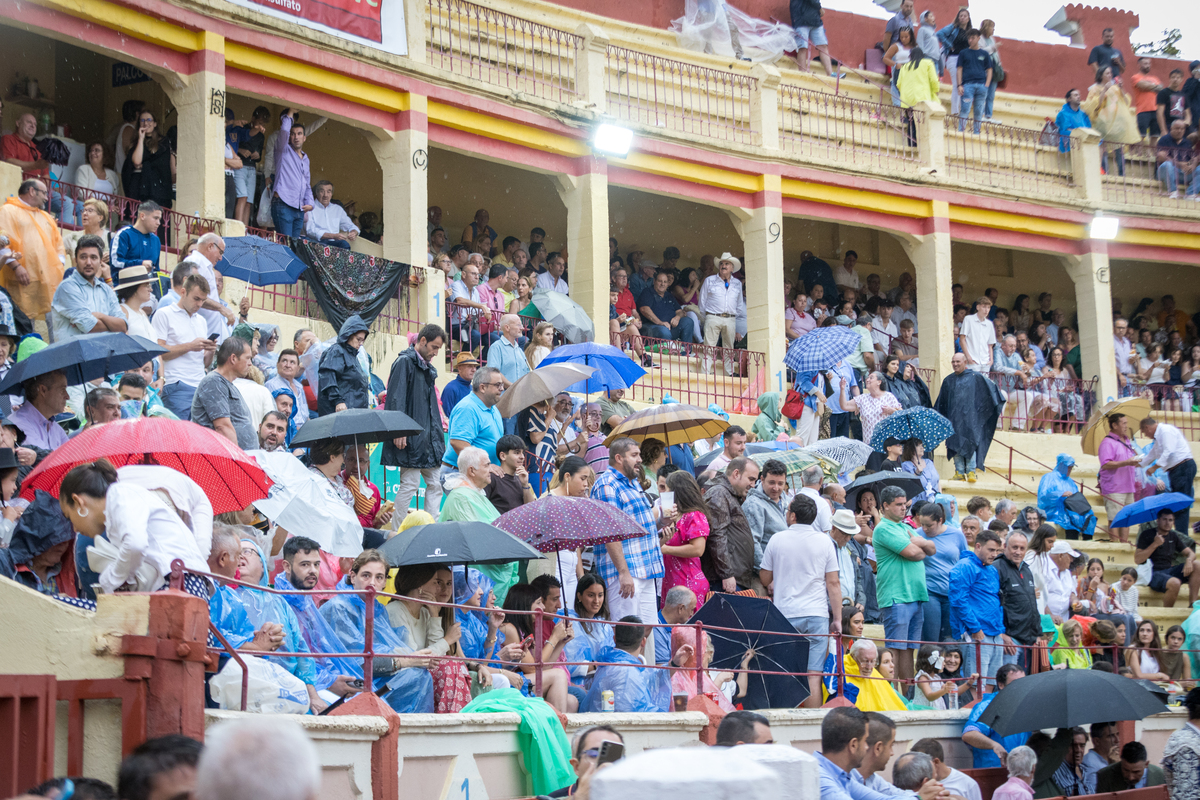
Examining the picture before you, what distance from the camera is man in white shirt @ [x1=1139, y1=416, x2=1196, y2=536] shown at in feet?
56.5

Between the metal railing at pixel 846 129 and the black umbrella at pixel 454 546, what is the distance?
45.0 ft

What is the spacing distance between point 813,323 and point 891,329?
171cm

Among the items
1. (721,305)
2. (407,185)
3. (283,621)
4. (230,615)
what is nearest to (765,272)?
(721,305)

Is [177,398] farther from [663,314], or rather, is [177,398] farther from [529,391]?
[663,314]

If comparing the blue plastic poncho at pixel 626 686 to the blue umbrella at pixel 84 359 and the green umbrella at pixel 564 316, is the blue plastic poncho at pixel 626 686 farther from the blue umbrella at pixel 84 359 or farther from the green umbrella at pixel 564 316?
the green umbrella at pixel 564 316

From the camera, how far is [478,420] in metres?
10.8

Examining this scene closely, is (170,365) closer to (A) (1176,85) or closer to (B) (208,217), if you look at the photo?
(B) (208,217)

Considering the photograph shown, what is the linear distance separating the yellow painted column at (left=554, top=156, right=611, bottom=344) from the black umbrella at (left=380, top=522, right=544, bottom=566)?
1069cm

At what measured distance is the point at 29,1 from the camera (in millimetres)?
14023

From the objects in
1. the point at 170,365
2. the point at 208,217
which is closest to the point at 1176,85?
the point at 208,217

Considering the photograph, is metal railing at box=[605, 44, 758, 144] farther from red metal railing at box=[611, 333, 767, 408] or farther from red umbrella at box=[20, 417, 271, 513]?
red umbrella at box=[20, 417, 271, 513]

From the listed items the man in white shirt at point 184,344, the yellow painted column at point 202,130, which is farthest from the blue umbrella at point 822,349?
the man in white shirt at point 184,344

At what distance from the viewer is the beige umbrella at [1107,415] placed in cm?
1755

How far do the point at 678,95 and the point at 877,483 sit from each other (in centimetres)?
845
